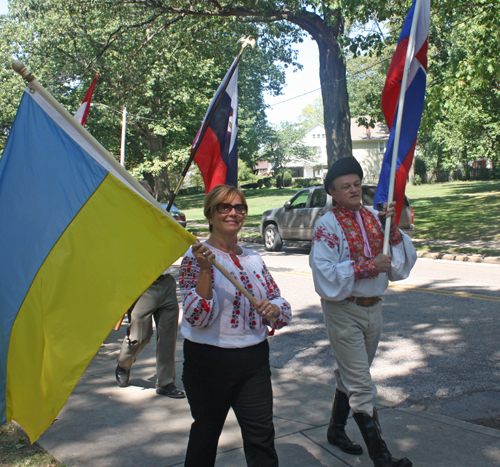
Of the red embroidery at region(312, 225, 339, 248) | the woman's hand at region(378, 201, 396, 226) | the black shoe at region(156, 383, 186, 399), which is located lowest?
the black shoe at region(156, 383, 186, 399)

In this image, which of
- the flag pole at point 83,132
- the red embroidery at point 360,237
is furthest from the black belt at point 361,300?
the flag pole at point 83,132

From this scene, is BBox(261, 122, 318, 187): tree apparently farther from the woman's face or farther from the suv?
the woman's face

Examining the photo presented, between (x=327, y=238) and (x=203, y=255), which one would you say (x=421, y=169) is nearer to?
(x=327, y=238)

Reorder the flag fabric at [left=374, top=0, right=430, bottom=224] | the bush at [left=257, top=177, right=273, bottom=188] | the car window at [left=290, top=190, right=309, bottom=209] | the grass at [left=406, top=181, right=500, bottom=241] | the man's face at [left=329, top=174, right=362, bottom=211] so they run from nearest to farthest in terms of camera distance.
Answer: the man's face at [left=329, top=174, right=362, bottom=211] < the flag fabric at [left=374, top=0, right=430, bottom=224] < the car window at [left=290, top=190, right=309, bottom=209] < the grass at [left=406, top=181, right=500, bottom=241] < the bush at [left=257, top=177, right=273, bottom=188]

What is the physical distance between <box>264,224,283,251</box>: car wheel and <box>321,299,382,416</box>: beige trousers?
1401cm

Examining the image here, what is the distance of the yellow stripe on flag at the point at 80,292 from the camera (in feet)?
9.19

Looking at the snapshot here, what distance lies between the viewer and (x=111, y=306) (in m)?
2.89

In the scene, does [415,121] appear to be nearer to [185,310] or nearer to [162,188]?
[185,310]

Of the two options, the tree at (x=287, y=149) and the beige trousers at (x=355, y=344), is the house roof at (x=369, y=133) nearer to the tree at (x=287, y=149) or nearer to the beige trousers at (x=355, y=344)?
the tree at (x=287, y=149)

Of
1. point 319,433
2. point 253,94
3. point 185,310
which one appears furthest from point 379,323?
point 253,94

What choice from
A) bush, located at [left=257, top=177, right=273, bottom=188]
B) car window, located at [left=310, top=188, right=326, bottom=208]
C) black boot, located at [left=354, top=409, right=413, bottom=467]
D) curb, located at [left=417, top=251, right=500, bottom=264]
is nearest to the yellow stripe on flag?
black boot, located at [left=354, top=409, right=413, bottom=467]

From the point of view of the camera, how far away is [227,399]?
3111 mm

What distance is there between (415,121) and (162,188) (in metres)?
37.0

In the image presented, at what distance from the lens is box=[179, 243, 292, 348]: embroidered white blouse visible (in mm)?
3006
